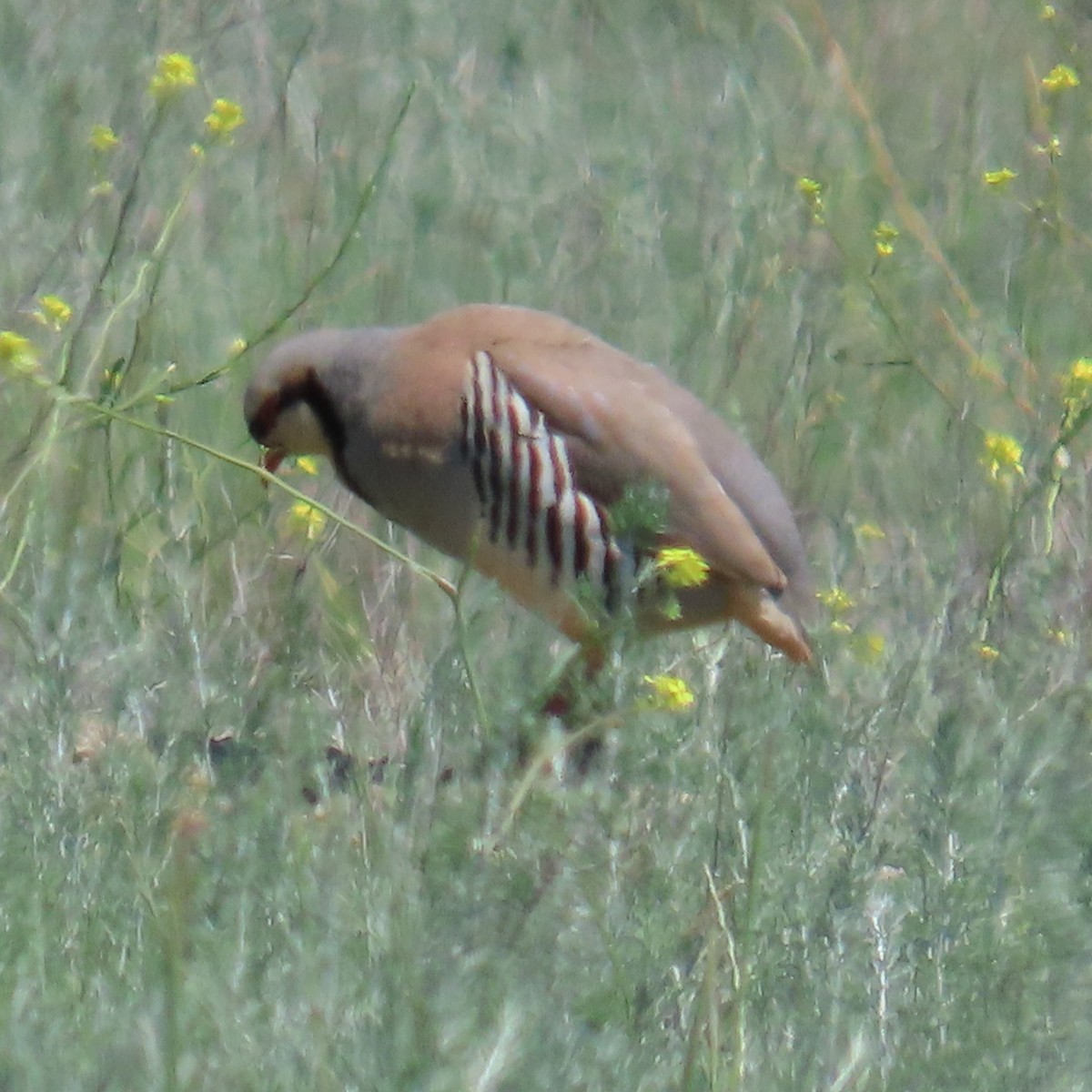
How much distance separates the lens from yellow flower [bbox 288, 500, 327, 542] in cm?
356

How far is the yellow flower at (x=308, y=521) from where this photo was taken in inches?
140

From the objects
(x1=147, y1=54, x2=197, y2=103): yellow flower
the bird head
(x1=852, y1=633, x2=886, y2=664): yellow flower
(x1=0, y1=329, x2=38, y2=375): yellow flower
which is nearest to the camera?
(x1=0, y1=329, x2=38, y2=375): yellow flower

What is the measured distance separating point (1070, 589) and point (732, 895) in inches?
42.2

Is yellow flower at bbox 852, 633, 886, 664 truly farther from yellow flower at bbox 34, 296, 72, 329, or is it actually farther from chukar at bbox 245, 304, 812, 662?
yellow flower at bbox 34, 296, 72, 329

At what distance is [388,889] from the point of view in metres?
2.29

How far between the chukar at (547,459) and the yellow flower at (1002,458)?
18.3 inches

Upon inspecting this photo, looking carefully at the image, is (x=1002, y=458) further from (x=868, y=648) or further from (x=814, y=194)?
(x=814, y=194)

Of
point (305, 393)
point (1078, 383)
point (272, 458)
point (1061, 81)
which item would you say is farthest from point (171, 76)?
point (1061, 81)

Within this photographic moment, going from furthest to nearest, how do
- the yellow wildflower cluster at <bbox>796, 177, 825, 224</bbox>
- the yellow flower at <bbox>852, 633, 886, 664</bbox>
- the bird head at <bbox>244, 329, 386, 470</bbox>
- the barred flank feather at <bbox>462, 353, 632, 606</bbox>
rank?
the bird head at <bbox>244, 329, 386, 470</bbox>, the yellow wildflower cluster at <bbox>796, 177, 825, 224</bbox>, the barred flank feather at <bbox>462, 353, 632, 606</bbox>, the yellow flower at <bbox>852, 633, 886, 664</bbox>

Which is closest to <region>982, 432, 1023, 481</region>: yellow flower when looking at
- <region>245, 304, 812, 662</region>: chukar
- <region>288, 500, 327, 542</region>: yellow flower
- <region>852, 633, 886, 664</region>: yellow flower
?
<region>245, 304, 812, 662</region>: chukar

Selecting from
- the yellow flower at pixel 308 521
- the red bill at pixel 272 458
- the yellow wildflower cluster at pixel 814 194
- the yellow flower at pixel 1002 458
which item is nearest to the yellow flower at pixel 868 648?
the yellow flower at pixel 1002 458

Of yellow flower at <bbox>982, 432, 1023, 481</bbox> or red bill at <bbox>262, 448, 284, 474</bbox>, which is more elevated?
A: yellow flower at <bbox>982, 432, 1023, 481</bbox>

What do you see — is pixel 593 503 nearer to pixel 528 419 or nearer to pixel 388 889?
pixel 528 419

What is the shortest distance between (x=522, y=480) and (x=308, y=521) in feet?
1.89
